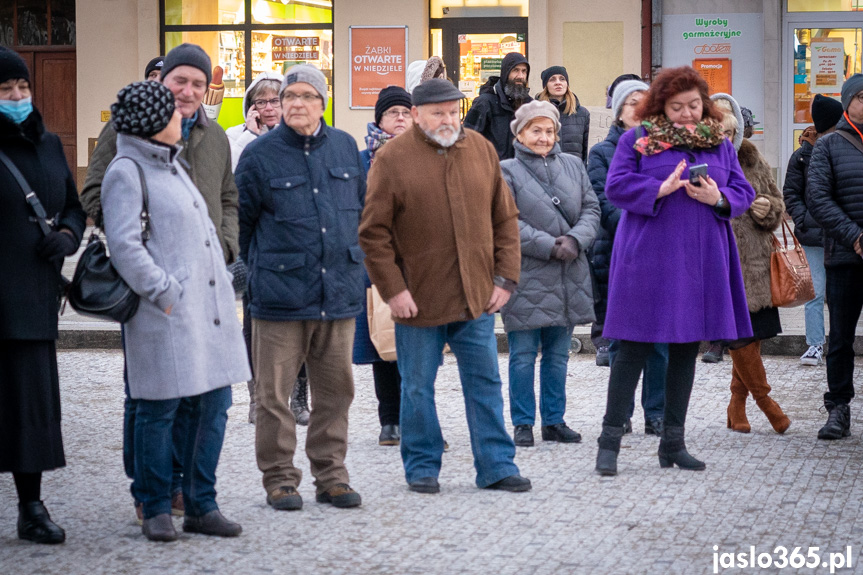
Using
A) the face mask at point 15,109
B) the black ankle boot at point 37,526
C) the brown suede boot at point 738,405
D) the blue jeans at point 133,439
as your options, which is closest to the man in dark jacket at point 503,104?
the brown suede boot at point 738,405

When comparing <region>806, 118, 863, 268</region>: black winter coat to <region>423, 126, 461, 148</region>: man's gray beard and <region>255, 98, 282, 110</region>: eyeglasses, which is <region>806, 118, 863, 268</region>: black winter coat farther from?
<region>255, 98, 282, 110</region>: eyeglasses

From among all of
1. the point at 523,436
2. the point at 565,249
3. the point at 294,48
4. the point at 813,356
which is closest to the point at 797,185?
the point at 813,356

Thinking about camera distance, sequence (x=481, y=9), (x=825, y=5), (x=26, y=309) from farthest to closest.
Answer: (x=481, y=9) < (x=825, y=5) < (x=26, y=309)

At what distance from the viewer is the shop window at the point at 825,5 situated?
17938 millimetres

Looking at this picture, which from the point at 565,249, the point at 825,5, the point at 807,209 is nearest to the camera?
the point at 565,249

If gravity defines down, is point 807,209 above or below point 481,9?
below

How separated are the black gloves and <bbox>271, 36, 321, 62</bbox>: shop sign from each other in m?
12.6

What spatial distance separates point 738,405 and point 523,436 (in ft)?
4.32

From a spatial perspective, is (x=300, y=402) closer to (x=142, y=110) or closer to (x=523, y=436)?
(x=523, y=436)

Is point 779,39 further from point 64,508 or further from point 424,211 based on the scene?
point 64,508

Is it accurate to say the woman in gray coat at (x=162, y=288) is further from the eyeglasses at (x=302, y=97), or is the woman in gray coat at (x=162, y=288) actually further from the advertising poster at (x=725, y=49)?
the advertising poster at (x=725, y=49)

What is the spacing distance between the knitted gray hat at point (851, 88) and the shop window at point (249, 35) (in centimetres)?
1243

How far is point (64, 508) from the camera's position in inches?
237

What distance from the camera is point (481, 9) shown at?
18.7 meters
